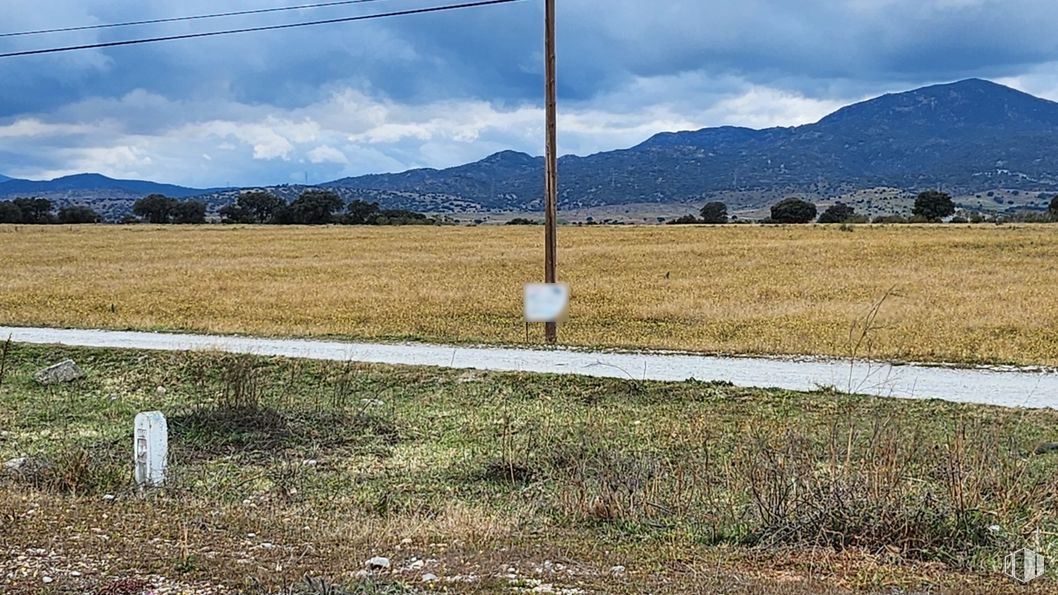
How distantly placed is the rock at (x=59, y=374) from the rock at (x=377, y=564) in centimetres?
1142

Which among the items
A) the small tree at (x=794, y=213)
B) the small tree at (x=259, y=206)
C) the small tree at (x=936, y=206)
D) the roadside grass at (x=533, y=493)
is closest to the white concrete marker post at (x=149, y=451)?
the roadside grass at (x=533, y=493)

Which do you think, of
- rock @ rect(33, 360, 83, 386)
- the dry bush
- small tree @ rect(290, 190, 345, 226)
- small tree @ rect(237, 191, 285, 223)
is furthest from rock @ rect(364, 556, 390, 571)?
small tree @ rect(237, 191, 285, 223)

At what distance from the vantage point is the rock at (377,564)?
5.61 m

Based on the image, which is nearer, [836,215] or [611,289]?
[611,289]

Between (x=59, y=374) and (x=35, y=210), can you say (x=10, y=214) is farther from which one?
(x=59, y=374)

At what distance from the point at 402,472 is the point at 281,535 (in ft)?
10.2

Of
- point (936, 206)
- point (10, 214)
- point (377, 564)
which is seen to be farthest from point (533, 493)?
point (10, 214)

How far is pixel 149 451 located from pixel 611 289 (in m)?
23.8

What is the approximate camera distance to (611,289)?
102ft

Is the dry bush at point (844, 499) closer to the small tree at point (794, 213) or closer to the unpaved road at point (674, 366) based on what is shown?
the unpaved road at point (674, 366)

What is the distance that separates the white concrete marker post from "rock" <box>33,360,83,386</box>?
8.03 metres

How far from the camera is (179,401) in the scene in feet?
45.6

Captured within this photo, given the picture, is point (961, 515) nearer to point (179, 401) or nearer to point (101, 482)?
point (101, 482)

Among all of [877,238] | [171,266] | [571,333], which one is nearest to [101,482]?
[571,333]
